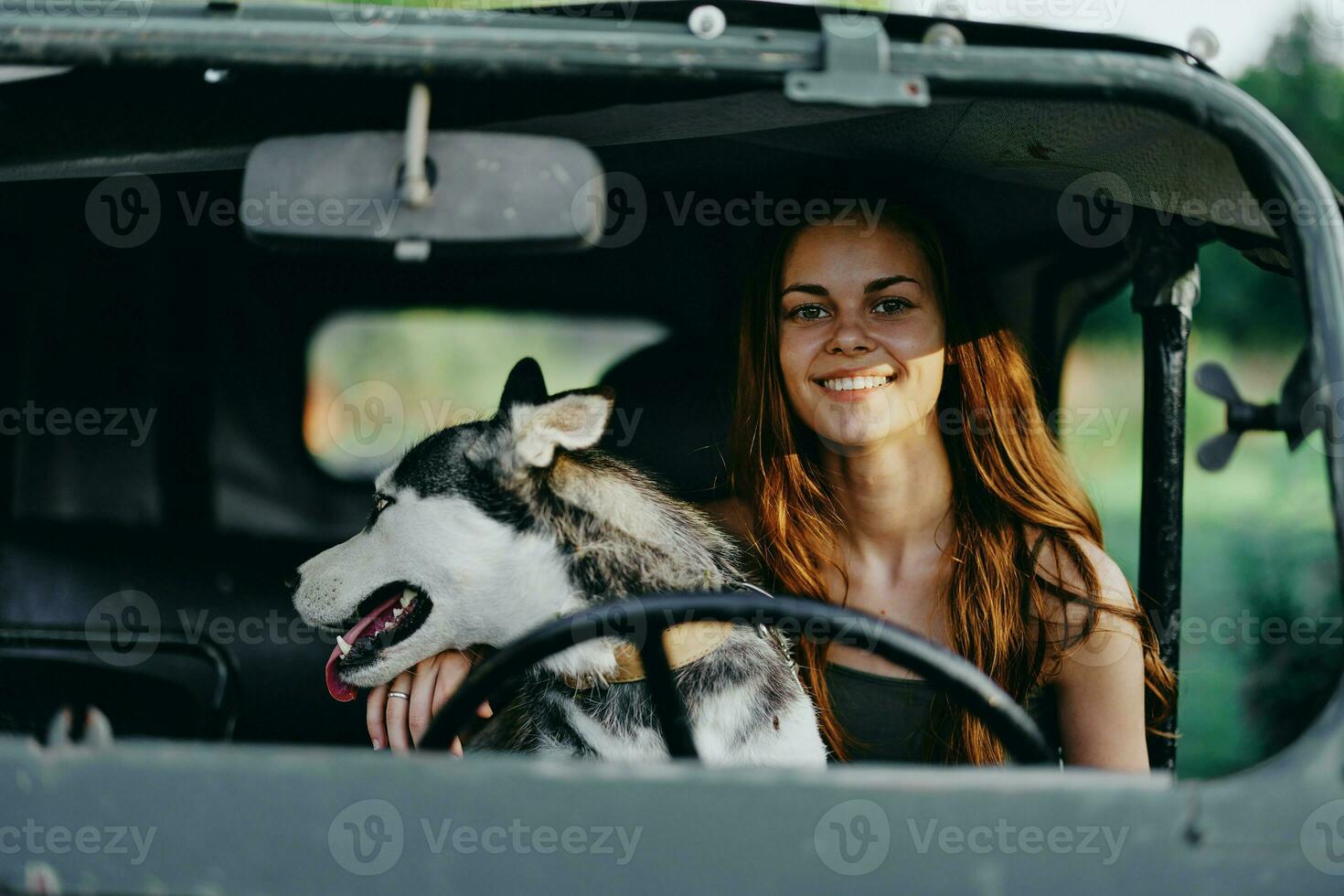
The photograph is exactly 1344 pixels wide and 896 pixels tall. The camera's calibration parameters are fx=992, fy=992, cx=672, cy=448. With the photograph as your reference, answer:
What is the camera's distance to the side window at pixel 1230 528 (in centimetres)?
305

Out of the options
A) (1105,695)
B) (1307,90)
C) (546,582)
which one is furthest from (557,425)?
(1307,90)

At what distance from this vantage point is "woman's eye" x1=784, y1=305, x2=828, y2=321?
2262mm

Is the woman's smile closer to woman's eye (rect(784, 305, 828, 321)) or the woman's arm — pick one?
woman's eye (rect(784, 305, 828, 321))

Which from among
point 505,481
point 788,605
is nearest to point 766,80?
point 788,605

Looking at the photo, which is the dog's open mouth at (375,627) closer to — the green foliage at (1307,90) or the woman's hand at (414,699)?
the woman's hand at (414,699)

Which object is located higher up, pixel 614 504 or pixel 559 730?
pixel 614 504

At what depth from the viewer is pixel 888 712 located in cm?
212

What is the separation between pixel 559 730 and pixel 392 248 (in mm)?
1193

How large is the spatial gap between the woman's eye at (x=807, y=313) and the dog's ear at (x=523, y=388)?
598 mm

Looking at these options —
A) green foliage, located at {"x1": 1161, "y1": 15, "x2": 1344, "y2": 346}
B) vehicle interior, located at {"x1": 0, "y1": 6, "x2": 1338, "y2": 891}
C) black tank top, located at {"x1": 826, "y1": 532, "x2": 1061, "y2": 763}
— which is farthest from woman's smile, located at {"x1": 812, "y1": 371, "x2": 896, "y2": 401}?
green foliage, located at {"x1": 1161, "y1": 15, "x2": 1344, "y2": 346}

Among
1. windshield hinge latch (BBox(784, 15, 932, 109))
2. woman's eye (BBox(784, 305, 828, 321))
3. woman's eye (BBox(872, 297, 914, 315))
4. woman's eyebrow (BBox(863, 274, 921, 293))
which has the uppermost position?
windshield hinge latch (BBox(784, 15, 932, 109))

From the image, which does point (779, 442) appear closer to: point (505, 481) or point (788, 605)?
point (505, 481)

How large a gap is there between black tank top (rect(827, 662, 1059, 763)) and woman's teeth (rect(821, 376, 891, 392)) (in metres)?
0.61

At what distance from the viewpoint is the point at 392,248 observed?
4.13ft
